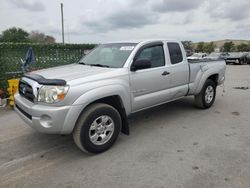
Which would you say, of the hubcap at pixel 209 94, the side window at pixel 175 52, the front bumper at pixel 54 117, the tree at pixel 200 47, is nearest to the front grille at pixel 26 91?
the front bumper at pixel 54 117

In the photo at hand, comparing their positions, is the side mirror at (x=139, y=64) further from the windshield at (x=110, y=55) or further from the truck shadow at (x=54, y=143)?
the truck shadow at (x=54, y=143)

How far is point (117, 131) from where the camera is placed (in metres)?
3.57

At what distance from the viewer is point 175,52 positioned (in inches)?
187

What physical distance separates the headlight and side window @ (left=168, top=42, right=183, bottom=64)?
8.33 feet

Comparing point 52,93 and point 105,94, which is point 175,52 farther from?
point 52,93

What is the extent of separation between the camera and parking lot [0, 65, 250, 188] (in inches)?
108

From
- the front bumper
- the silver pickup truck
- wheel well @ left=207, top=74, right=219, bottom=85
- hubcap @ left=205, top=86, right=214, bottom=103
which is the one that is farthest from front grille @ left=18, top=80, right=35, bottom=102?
wheel well @ left=207, top=74, right=219, bottom=85

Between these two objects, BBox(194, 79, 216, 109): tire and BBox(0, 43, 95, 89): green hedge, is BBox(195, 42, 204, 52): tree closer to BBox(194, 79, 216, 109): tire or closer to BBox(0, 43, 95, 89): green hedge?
BBox(0, 43, 95, 89): green hedge

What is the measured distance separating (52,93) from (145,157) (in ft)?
5.46

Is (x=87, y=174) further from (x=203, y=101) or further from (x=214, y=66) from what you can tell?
(x=214, y=66)

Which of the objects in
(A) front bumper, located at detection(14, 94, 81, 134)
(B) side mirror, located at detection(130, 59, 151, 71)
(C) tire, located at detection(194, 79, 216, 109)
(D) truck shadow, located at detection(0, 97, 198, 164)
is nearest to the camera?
(A) front bumper, located at detection(14, 94, 81, 134)

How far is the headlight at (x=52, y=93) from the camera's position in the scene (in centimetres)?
294

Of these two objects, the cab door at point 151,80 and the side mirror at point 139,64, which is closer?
the side mirror at point 139,64

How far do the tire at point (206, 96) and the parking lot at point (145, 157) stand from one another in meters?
0.67
